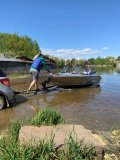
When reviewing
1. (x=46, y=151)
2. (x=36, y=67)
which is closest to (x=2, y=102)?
(x=36, y=67)

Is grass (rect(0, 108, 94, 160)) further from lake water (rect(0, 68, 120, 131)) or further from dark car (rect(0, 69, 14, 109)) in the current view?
dark car (rect(0, 69, 14, 109))

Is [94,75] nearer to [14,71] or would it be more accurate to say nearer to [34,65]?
[34,65]

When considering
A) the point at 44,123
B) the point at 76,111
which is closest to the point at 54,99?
the point at 76,111

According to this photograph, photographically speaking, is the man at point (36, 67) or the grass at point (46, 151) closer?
the grass at point (46, 151)

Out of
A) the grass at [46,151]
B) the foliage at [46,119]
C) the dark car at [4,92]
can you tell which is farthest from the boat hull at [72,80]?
the grass at [46,151]

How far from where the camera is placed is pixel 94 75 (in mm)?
21484

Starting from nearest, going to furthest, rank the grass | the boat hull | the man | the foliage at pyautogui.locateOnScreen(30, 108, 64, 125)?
the grass → the foliage at pyautogui.locateOnScreen(30, 108, 64, 125) → the man → the boat hull

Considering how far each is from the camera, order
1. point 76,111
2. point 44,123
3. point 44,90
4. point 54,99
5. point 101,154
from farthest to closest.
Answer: point 44,90, point 54,99, point 76,111, point 44,123, point 101,154

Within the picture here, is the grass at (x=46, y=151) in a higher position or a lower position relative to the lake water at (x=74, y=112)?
higher

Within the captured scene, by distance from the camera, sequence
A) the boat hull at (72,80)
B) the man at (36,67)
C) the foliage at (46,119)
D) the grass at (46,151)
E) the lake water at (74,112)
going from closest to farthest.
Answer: the grass at (46,151), the foliage at (46,119), the lake water at (74,112), the man at (36,67), the boat hull at (72,80)

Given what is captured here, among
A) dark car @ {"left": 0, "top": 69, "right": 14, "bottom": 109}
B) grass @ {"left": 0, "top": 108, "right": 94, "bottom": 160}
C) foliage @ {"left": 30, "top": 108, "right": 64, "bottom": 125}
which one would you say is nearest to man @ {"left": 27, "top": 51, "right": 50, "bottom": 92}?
dark car @ {"left": 0, "top": 69, "right": 14, "bottom": 109}

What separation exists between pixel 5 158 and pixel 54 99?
11.2 m

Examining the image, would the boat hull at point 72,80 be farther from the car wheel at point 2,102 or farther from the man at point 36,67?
the car wheel at point 2,102

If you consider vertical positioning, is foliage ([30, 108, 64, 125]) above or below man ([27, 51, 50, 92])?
below
